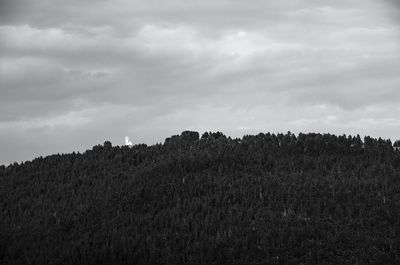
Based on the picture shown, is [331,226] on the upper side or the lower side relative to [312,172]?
lower

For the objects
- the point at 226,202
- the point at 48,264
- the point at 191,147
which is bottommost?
the point at 48,264

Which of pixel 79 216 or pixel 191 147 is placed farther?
pixel 191 147

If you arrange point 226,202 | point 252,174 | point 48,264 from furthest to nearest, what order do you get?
point 252,174
point 226,202
point 48,264

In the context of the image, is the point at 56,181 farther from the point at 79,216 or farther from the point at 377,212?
the point at 377,212

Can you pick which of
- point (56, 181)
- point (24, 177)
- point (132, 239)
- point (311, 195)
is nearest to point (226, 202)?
point (311, 195)

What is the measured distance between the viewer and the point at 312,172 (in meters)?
45.6

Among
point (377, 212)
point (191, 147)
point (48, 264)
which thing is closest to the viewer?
point (48, 264)

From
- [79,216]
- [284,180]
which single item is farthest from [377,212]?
[79,216]

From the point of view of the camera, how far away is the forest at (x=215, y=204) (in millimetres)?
29422

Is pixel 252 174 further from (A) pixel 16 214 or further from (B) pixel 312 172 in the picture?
(A) pixel 16 214

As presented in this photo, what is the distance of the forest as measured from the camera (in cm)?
2942

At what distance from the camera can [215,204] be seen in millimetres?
37125

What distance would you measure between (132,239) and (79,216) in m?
8.02

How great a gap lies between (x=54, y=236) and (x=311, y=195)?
16.7m
